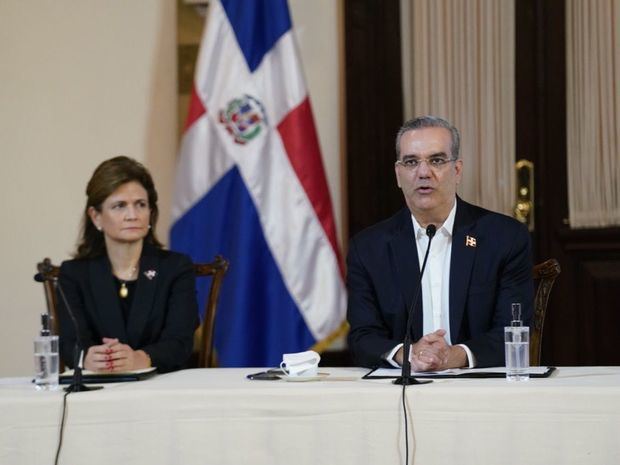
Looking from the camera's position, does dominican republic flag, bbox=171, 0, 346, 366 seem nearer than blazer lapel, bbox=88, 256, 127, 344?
No

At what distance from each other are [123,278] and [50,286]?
0.31m

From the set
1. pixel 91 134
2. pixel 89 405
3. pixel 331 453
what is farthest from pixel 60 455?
pixel 91 134

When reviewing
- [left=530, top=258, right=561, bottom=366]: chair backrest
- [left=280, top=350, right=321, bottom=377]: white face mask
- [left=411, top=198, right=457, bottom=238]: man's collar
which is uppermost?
[left=411, top=198, right=457, bottom=238]: man's collar

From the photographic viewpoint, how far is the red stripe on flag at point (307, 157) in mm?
4863

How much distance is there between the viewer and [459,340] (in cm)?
328

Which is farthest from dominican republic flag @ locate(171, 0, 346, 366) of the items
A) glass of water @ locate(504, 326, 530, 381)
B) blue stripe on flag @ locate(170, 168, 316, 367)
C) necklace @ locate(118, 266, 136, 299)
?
glass of water @ locate(504, 326, 530, 381)

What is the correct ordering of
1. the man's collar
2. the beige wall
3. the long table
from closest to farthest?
the long table, the man's collar, the beige wall

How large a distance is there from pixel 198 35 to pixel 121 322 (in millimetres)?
2187

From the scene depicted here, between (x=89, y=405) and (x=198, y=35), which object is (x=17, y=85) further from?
(x=89, y=405)

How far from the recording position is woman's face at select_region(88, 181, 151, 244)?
Result: 12.1 feet

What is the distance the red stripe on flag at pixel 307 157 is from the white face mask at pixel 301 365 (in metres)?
2.05

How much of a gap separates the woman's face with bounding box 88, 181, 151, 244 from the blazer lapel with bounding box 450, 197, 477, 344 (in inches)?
45.0

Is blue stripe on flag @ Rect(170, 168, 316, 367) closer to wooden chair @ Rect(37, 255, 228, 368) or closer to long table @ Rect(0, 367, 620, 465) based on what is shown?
wooden chair @ Rect(37, 255, 228, 368)

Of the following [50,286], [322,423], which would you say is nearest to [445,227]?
[322,423]
